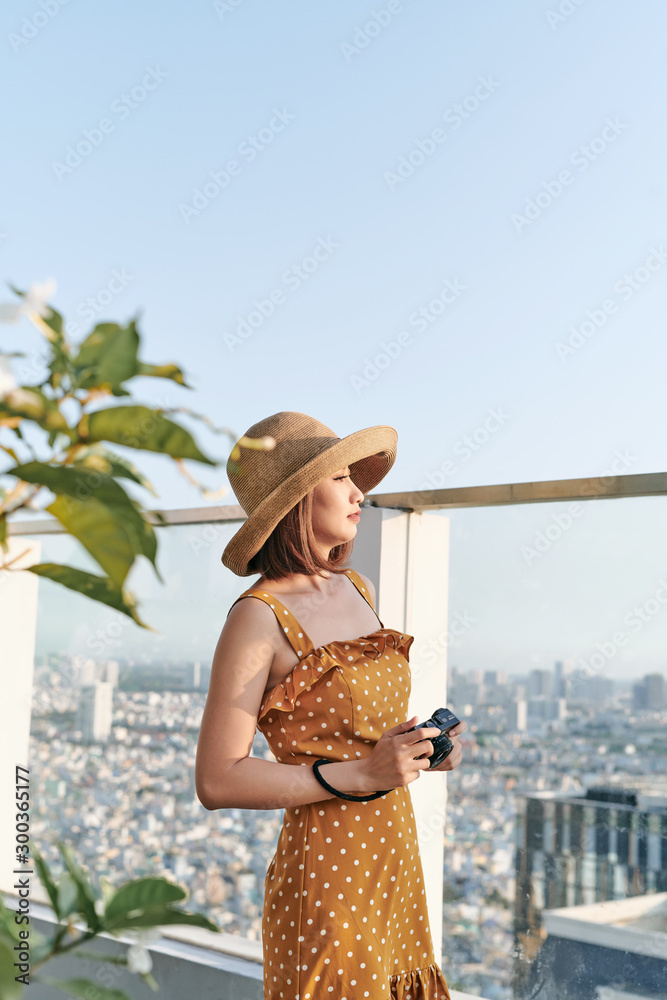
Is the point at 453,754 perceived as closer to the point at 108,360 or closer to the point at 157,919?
the point at 157,919

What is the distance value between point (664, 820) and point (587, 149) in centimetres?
188

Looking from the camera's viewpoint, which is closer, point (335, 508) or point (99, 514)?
point (99, 514)

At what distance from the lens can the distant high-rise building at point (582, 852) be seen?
1.59m

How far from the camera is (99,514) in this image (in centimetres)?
36

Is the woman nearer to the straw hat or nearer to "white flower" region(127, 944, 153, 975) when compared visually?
the straw hat

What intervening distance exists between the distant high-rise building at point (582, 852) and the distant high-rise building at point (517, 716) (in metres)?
0.14

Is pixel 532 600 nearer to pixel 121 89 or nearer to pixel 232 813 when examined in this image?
pixel 232 813

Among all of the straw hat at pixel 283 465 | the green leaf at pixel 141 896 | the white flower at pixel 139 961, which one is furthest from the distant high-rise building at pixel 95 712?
the green leaf at pixel 141 896

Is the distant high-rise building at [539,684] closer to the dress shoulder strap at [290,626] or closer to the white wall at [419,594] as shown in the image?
the white wall at [419,594]

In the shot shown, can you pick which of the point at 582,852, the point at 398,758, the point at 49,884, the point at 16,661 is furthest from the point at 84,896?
the point at 16,661

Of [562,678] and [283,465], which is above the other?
[283,465]

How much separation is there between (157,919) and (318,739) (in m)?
0.99

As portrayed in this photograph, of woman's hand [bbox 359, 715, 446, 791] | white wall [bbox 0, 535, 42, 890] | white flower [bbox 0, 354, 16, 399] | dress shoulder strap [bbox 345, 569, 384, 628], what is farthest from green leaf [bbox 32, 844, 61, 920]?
white wall [bbox 0, 535, 42, 890]

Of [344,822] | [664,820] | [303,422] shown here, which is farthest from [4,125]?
[664,820]
